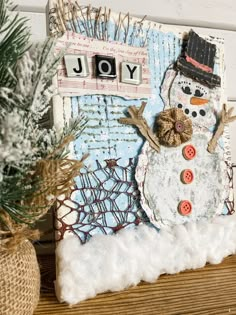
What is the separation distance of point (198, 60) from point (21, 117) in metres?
0.37

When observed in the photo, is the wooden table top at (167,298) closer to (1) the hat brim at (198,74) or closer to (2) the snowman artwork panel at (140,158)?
(2) the snowman artwork panel at (140,158)

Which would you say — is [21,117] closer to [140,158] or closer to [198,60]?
[140,158]

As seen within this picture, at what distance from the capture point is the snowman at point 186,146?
2.26 feet

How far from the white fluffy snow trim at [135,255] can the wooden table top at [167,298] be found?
0.4 inches

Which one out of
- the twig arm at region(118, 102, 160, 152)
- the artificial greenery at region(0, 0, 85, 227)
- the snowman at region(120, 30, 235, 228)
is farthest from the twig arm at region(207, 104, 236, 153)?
the artificial greenery at region(0, 0, 85, 227)

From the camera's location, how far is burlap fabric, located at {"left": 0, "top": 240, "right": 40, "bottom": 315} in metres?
0.50

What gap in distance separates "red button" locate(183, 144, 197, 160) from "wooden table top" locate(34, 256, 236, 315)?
0.52ft

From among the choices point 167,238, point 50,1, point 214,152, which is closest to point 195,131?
point 214,152

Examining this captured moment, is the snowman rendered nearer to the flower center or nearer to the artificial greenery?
the flower center

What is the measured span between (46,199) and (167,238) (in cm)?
A: 23

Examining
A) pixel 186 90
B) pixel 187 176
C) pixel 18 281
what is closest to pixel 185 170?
pixel 187 176

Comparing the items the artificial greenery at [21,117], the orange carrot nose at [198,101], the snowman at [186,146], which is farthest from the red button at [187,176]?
the artificial greenery at [21,117]

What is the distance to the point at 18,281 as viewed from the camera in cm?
51

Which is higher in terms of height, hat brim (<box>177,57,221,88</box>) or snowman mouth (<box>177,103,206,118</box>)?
hat brim (<box>177,57,221,88</box>)
